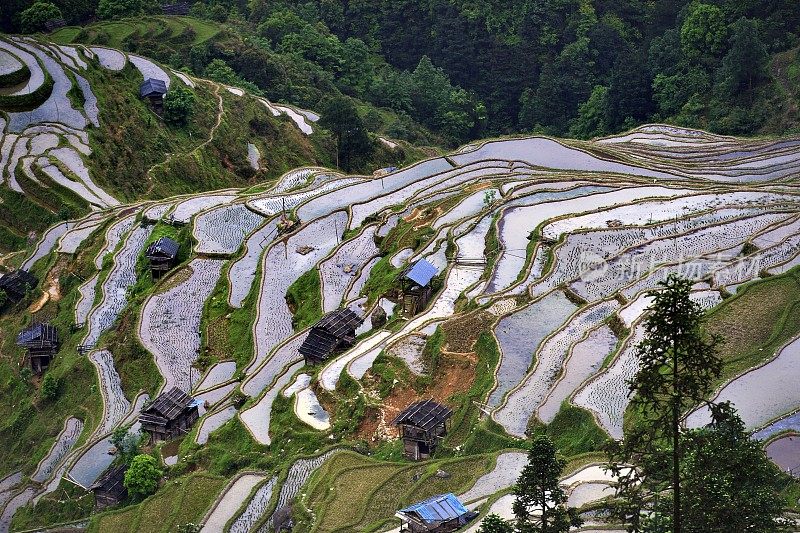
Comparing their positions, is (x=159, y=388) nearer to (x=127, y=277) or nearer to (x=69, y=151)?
(x=127, y=277)

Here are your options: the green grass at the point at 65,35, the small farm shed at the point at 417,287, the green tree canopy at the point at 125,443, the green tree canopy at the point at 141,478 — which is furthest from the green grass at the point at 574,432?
the green grass at the point at 65,35

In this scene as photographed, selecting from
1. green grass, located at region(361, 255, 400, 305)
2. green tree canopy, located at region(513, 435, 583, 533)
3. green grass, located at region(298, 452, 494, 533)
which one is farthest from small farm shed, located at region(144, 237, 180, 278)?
green tree canopy, located at region(513, 435, 583, 533)

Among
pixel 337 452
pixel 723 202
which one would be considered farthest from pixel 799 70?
pixel 337 452

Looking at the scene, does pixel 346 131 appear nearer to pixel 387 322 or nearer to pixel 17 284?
pixel 17 284

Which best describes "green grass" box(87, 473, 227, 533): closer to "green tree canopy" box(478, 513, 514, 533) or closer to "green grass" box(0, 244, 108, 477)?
"green grass" box(0, 244, 108, 477)

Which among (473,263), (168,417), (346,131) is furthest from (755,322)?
(346,131)

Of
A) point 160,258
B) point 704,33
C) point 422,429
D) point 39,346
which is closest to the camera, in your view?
point 422,429
